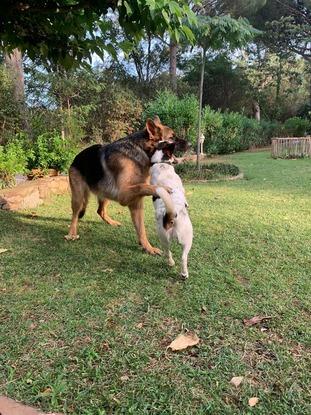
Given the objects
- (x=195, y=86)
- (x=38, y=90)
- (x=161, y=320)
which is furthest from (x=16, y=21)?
(x=195, y=86)

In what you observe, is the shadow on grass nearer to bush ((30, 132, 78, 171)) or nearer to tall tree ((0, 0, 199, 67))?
tall tree ((0, 0, 199, 67))

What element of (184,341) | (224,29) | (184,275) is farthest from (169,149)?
(224,29)

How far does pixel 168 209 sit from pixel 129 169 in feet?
3.57

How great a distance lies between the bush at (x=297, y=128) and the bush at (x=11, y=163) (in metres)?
20.1

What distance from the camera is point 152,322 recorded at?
8.84 feet

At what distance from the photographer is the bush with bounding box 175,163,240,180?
9562mm

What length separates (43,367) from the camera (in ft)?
7.28

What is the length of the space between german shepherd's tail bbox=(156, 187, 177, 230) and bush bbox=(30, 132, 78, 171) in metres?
5.24

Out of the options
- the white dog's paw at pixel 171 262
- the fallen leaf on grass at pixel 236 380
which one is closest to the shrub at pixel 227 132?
the white dog's paw at pixel 171 262

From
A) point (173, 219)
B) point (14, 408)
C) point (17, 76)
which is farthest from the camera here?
point (17, 76)

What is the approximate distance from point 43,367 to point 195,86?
2740 centimetres

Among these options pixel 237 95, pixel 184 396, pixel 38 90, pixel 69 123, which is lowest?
pixel 184 396

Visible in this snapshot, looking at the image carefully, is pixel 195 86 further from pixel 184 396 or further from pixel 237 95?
pixel 184 396

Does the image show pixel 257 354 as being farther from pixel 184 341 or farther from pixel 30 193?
pixel 30 193
